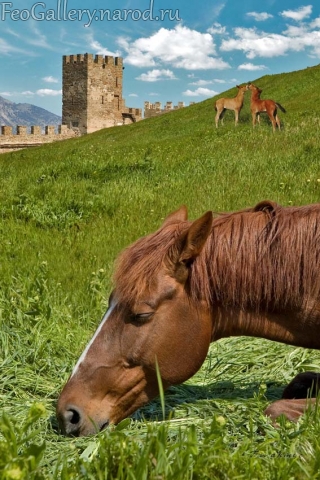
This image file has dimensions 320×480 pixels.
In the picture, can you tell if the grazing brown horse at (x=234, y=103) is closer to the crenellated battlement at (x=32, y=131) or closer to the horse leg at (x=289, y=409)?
the horse leg at (x=289, y=409)

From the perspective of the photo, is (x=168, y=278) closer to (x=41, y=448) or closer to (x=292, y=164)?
(x=41, y=448)

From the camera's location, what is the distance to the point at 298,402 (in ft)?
9.48

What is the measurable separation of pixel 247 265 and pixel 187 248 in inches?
13.4

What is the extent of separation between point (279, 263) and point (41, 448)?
1524mm

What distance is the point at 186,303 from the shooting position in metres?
2.77

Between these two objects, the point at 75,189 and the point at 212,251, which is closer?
the point at 212,251

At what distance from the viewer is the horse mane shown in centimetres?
279

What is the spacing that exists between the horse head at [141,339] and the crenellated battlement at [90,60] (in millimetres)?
56541

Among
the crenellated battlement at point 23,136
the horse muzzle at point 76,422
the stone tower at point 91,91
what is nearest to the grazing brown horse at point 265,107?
the horse muzzle at point 76,422

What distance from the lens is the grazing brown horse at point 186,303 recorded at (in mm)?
2744

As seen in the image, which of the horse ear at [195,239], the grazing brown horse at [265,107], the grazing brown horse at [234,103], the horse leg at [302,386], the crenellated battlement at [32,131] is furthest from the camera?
the crenellated battlement at [32,131]

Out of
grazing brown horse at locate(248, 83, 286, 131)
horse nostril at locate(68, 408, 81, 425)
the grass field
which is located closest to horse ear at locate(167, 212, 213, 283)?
the grass field

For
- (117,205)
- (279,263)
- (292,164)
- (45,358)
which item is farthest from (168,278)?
(292,164)

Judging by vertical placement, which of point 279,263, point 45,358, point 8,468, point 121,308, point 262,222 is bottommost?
point 45,358
